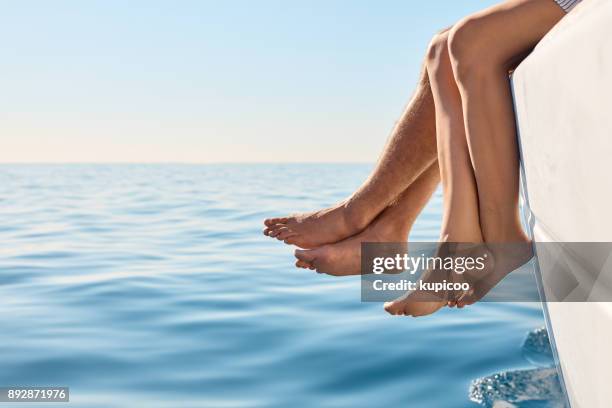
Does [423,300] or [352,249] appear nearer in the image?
[423,300]

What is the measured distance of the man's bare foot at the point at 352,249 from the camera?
255 cm

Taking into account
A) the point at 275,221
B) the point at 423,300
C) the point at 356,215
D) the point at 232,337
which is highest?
the point at 275,221

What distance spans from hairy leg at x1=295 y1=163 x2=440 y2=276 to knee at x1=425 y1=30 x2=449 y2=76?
1.85 ft

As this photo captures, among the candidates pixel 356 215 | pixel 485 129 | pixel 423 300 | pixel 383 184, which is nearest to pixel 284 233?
pixel 356 215

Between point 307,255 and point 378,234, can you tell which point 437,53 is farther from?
point 307,255

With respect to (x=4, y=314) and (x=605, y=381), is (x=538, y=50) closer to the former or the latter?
(x=605, y=381)

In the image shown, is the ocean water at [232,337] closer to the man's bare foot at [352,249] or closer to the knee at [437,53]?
the man's bare foot at [352,249]

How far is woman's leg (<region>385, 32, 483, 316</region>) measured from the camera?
188 centimetres

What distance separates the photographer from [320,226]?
8.90 ft

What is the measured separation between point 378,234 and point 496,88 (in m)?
0.89

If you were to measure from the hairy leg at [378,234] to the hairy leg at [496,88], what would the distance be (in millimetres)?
664

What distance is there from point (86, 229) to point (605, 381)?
6.89 metres

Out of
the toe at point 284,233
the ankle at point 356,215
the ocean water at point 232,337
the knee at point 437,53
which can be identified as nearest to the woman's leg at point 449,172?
the knee at point 437,53

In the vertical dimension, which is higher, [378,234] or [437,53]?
[437,53]
